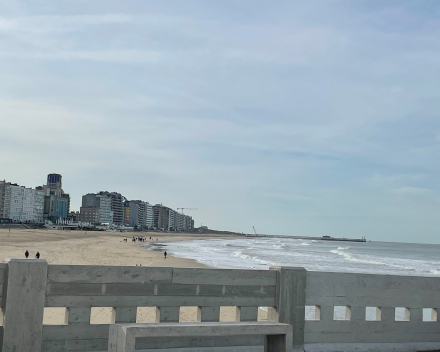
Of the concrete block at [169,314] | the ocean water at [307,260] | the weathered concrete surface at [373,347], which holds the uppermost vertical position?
the concrete block at [169,314]

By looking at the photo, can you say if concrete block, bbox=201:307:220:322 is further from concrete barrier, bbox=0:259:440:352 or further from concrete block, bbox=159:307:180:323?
concrete block, bbox=159:307:180:323

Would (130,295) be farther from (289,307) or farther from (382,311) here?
(382,311)

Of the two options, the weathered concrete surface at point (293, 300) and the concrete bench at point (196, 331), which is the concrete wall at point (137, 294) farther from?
the concrete bench at point (196, 331)

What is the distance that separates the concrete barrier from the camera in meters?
5.78

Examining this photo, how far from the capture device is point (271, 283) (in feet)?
22.3

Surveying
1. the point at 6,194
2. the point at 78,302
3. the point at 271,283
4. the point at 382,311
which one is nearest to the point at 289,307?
the point at 271,283

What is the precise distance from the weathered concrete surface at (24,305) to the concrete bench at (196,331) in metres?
1.03

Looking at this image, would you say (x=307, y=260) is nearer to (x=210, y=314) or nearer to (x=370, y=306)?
(x=370, y=306)

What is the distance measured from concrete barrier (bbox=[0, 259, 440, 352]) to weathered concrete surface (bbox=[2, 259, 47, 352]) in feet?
0.04

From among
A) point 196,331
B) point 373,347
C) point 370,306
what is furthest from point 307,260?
point 196,331

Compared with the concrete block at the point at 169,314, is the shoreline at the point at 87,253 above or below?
below

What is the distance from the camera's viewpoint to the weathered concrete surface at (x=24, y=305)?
5691 millimetres

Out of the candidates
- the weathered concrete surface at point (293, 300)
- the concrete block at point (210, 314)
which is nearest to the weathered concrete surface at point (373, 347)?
the weathered concrete surface at point (293, 300)

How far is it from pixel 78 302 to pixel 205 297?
5.34 feet
